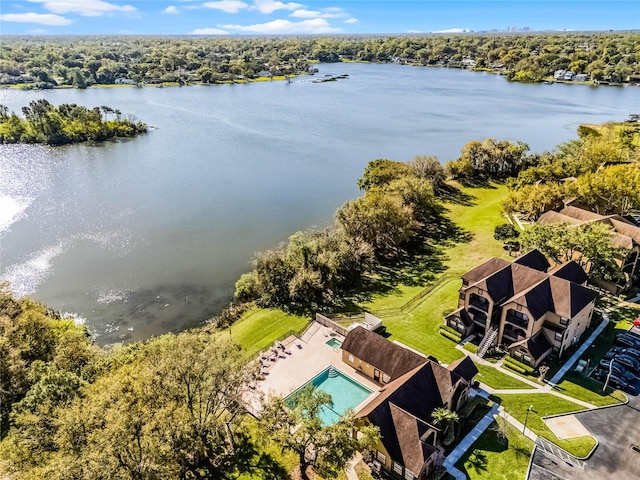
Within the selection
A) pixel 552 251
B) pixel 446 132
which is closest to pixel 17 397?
pixel 552 251

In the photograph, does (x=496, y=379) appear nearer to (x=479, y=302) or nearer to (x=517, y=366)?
(x=517, y=366)

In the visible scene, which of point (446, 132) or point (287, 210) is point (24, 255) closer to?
point (287, 210)

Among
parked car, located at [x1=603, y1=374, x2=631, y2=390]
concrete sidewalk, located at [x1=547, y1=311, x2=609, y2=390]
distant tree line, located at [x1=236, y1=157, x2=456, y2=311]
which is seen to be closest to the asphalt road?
parked car, located at [x1=603, y1=374, x2=631, y2=390]

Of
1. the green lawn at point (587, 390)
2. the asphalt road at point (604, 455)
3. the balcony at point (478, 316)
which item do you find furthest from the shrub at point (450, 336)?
the asphalt road at point (604, 455)

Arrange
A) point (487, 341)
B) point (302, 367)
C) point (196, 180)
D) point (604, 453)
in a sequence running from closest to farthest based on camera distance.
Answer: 1. point (604, 453)
2. point (302, 367)
3. point (487, 341)
4. point (196, 180)

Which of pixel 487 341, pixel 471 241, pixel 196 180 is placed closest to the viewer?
pixel 487 341

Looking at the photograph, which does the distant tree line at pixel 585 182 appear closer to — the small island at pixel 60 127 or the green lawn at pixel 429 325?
the green lawn at pixel 429 325

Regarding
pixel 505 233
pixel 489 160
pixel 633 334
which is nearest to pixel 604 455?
pixel 633 334
